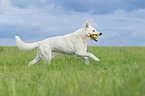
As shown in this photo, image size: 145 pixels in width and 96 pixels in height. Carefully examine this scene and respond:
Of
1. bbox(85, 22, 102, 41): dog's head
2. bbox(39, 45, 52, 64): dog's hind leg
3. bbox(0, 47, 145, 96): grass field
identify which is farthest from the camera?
bbox(39, 45, 52, 64): dog's hind leg

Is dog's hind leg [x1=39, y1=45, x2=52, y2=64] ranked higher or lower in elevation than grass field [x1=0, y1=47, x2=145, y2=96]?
higher

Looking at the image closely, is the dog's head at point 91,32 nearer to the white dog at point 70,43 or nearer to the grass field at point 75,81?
the white dog at point 70,43

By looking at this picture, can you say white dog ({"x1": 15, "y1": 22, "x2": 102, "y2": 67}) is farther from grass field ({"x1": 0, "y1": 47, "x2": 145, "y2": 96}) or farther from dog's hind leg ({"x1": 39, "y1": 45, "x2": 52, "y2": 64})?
grass field ({"x1": 0, "y1": 47, "x2": 145, "y2": 96})

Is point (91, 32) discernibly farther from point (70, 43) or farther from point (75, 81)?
point (75, 81)

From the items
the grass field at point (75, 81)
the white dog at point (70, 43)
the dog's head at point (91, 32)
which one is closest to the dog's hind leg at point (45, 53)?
the white dog at point (70, 43)

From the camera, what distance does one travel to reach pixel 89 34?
20.3 feet

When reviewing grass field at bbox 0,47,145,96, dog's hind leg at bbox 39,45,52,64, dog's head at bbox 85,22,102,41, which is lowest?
grass field at bbox 0,47,145,96

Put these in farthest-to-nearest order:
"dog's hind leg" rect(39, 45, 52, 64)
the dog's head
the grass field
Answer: "dog's hind leg" rect(39, 45, 52, 64) → the dog's head → the grass field

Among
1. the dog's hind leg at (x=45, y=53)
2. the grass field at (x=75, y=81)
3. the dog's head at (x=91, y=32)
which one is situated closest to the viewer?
the grass field at (x=75, y=81)

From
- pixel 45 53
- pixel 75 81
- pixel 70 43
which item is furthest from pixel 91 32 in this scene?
pixel 75 81

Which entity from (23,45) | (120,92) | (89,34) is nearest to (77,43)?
(89,34)

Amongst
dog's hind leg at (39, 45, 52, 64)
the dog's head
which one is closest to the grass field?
dog's hind leg at (39, 45, 52, 64)

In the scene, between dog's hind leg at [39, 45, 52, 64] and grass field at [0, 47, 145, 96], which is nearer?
grass field at [0, 47, 145, 96]

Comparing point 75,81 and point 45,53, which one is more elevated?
point 45,53
